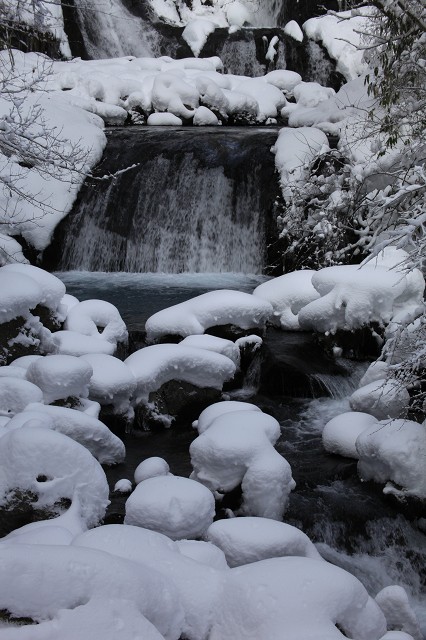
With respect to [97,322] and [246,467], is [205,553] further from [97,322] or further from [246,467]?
[97,322]

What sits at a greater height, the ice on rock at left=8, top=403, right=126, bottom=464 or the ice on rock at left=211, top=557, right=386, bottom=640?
the ice on rock at left=8, top=403, right=126, bottom=464

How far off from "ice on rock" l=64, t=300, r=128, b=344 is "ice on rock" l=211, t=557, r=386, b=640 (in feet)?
15.8

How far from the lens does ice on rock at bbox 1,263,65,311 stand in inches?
310

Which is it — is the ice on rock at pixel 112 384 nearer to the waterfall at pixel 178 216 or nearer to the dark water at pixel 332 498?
the dark water at pixel 332 498

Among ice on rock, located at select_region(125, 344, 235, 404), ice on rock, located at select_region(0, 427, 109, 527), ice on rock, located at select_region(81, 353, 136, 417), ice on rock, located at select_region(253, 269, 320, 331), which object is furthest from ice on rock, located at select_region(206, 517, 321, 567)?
ice on rock, located at select_region(253, 269, 320, 331)

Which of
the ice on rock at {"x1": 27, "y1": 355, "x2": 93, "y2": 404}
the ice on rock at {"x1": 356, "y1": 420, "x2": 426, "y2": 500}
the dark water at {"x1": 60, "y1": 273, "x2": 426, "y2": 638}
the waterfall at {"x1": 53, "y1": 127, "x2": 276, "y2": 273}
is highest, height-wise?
the waterfall at {"x1": 53, "y1": 127, "x2": 276, "y2": 273}

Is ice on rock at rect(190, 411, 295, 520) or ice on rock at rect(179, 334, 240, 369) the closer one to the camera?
ice on rock at rect(190, 411, 295, 520)

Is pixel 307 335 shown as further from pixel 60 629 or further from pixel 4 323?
pixel 60 629

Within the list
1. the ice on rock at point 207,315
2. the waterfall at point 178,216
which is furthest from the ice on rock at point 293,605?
the waterfall at point 178,216

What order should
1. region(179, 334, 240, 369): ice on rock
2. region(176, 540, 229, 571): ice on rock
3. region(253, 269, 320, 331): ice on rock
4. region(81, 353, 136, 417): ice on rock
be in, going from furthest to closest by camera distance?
region(253, 269, 320, 331): ice on rock → region(179, 334, 240, 369): ice on rock → region(81, 353, 136, 417): ice on rock → region(176, 540, 229, 571): ice on rock

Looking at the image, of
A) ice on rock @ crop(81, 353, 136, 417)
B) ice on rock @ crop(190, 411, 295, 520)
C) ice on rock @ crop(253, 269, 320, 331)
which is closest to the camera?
ice on rock @ crop(190, 411, 295, 520)

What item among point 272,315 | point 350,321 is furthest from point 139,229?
point 350,321

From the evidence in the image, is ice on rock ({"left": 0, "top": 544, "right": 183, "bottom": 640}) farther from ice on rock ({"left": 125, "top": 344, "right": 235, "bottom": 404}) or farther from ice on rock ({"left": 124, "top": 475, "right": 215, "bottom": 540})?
ice on rock ({"left": 125, "top": 344, "right": 235, "bottom": 404})

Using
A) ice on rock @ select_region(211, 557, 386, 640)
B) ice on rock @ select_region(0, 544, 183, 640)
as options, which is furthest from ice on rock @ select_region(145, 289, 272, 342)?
ice on rock @ select_region(0, 544, 183, 640)
